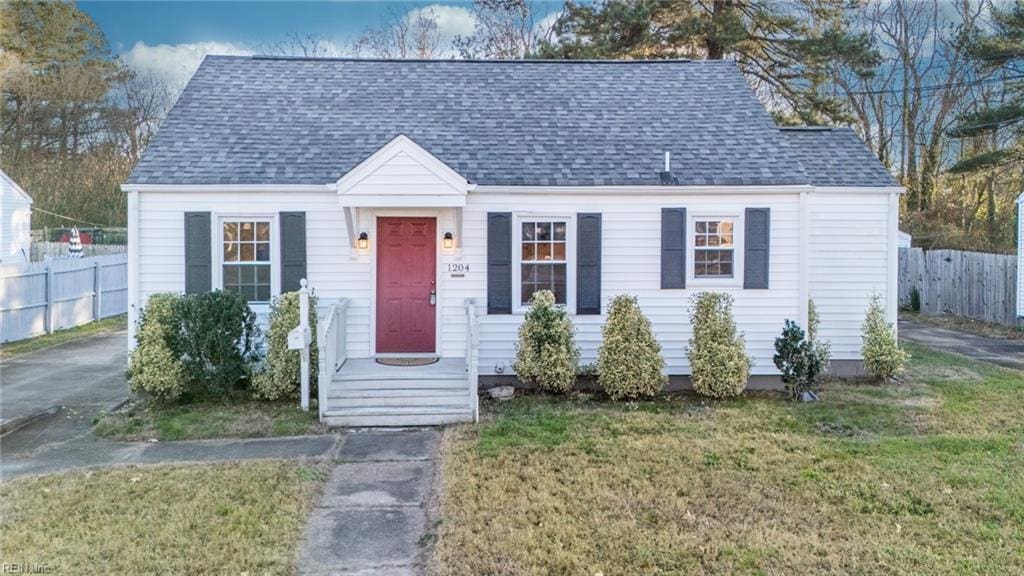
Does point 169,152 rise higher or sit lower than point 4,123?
lower

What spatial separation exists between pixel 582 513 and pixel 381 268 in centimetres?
545

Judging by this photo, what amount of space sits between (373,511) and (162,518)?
1.54m

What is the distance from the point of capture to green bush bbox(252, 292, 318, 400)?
8578mm

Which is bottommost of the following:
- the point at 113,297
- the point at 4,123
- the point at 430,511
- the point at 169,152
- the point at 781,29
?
the point at 430,511

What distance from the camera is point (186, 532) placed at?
190 inches

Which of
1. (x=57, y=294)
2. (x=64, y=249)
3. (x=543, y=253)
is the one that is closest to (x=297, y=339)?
(x=543, y=253)

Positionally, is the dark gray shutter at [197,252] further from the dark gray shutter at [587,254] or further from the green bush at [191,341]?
the dark gray shutter at [587,254]

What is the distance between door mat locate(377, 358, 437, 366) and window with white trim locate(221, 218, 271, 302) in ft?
6.14

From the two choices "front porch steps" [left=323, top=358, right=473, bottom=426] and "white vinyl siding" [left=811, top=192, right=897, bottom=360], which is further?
"white vinyl siding" [left=811, top=192, right=897, bottom=360]

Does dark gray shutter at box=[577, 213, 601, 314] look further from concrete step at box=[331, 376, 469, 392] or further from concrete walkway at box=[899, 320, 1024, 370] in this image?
concrete walkway at box=[899, 320, 1024, 370]

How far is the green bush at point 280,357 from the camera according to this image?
8.58m

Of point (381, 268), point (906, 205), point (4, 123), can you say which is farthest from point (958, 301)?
point (4, 123)

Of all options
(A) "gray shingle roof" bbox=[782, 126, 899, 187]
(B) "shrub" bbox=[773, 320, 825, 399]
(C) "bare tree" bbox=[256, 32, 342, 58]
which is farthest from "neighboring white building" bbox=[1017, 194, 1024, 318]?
(C) "bare tree" bbox=[256, 32, 342, 58]

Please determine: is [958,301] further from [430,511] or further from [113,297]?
[113,297]
